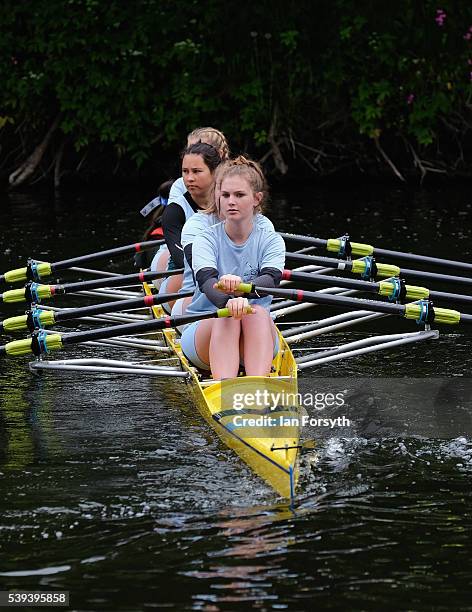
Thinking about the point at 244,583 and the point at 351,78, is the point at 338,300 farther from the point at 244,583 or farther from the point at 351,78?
the point at 351,78

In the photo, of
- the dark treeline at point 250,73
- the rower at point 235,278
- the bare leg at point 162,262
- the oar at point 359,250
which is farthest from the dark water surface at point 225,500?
the dark treeline at point 250,73

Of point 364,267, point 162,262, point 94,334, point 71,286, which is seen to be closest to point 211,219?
point 94,334

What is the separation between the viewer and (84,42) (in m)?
17.7

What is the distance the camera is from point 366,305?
684cm

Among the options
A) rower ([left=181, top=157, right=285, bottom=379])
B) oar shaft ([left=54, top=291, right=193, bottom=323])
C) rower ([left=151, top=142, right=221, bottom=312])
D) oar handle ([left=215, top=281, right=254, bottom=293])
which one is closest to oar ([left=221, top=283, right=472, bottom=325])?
oar handle ([left=215, top=281, right=254, bottom=293])

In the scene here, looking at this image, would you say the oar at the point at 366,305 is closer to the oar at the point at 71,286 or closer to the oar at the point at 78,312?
the oar at the point at 78,312

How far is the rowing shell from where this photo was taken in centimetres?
560

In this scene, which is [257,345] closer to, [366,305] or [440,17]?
[366,305]

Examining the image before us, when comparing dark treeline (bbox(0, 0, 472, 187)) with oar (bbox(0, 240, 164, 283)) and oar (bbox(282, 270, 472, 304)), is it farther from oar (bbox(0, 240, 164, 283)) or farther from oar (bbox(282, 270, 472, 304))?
oar (bbox(282, 270, 472, 304))

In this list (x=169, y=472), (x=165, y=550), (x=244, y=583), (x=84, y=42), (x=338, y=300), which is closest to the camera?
(x=244, y=583)

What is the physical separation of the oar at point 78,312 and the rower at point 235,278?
0.20 metres

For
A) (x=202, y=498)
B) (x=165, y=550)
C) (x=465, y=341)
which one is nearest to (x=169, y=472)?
(x=202, y=498)

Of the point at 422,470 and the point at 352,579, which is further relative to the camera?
the point at 422,470

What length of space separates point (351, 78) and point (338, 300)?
1164 cm
